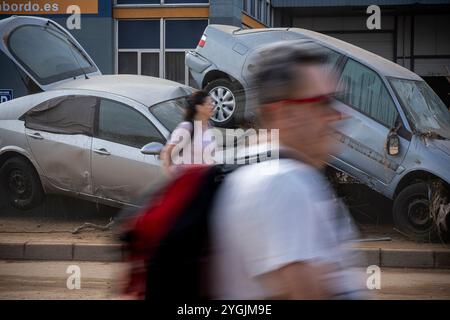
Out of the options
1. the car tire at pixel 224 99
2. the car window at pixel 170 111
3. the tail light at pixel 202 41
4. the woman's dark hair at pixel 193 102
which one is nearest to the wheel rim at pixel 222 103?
the car tire at pixel 224 99

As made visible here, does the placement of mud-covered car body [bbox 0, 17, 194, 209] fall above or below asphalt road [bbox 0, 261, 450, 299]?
above

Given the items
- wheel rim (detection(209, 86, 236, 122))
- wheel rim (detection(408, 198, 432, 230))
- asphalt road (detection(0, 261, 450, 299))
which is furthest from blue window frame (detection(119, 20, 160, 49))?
wheel rim (detection(408, 198, 432, 230))

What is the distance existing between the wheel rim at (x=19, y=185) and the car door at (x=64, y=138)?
0.21 meters

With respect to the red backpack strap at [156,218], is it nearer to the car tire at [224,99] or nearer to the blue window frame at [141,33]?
the car tire at [224,99]

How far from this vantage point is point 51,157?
8.00 m

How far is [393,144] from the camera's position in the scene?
7465 millimetres

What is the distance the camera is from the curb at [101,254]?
727 centimetres

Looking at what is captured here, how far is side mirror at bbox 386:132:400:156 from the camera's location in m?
7.43

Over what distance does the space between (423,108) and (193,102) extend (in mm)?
2138

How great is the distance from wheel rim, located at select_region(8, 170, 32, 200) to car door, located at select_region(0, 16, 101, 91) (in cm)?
84

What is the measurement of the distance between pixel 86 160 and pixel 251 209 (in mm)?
6554

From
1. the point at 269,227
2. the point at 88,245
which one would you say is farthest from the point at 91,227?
the point at 269,227

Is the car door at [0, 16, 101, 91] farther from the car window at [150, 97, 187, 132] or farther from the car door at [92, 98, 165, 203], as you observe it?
the car window at [150, 97, 187, 132]
